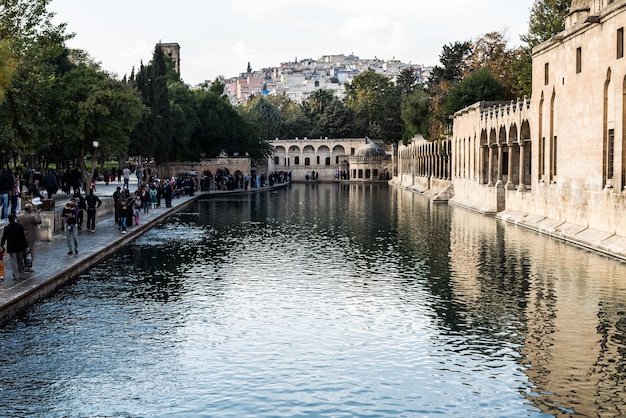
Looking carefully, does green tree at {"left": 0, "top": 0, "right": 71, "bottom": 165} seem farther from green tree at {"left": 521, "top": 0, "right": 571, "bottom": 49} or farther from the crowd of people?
green tree at {"left": 521, "top": 0, "right": 571, "bottom": 49}

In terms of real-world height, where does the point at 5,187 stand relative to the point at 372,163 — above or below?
below

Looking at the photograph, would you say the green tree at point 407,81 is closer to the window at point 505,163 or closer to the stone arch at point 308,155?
the stone arch at point 308,155

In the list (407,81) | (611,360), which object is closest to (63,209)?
(611,360)

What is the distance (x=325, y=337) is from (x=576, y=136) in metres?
19.0

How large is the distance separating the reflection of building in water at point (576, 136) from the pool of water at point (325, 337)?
298cm

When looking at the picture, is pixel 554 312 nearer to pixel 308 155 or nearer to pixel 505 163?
pixel 505 163

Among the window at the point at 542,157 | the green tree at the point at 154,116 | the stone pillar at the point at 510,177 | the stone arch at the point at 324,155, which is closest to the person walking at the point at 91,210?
the window at the point at 542,157

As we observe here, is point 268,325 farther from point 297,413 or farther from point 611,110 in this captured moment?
point 611,110

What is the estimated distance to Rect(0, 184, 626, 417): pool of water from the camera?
923cm

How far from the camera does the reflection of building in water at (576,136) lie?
24.2m

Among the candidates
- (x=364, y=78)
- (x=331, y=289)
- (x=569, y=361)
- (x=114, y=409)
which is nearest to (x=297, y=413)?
(x=114, y=409)

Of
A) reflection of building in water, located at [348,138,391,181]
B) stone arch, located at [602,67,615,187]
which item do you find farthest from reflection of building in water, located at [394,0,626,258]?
reflection of building in water, located at [348,138,391,181]

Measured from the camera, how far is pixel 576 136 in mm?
28328

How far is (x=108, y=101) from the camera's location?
40812mm
